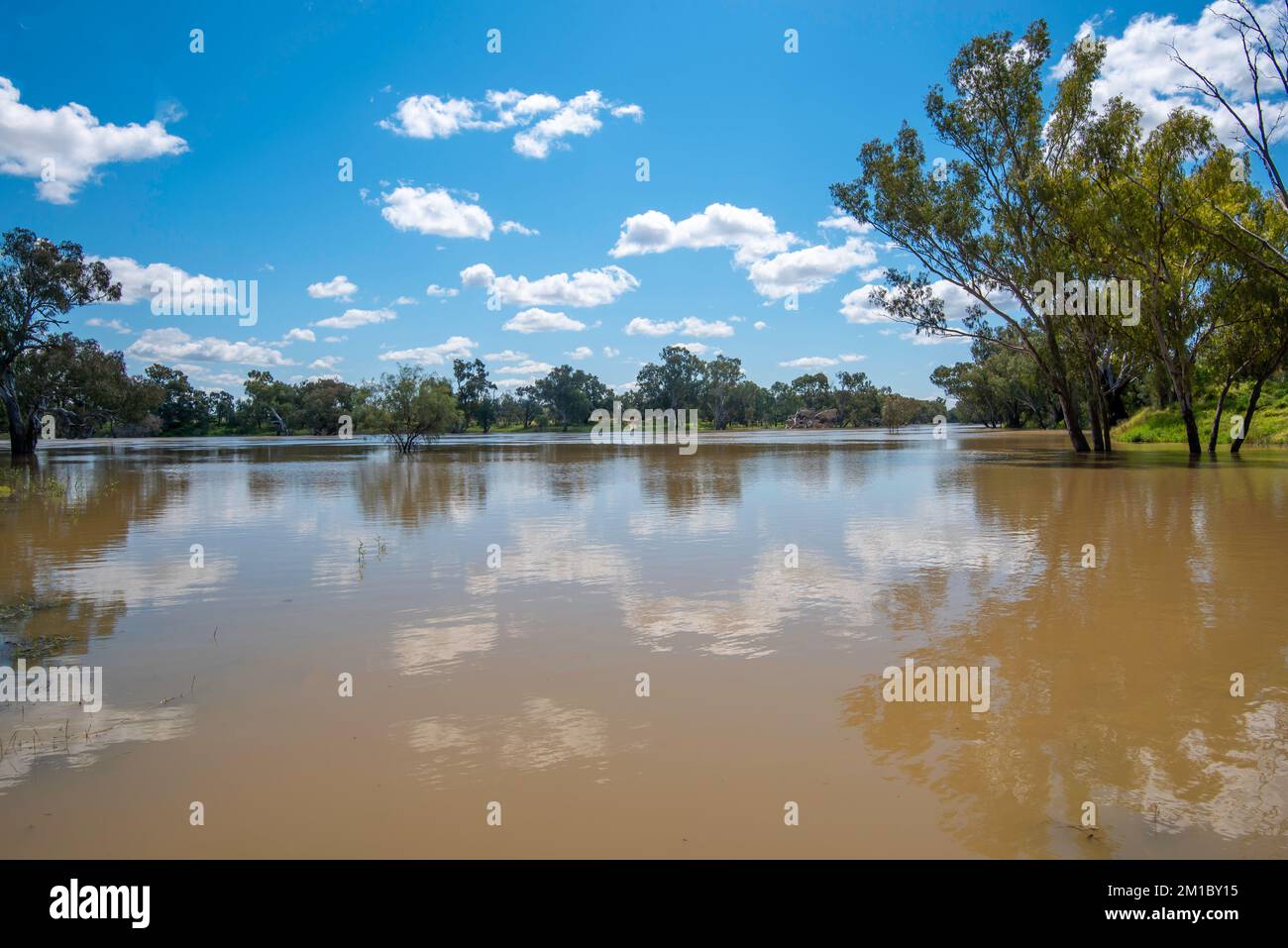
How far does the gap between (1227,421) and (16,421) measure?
215 ft

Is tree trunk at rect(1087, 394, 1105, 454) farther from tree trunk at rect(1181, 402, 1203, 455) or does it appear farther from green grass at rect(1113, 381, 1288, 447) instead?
green grass at rect(1113, 381, 1288, 447)

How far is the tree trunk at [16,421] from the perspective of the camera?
3988cm

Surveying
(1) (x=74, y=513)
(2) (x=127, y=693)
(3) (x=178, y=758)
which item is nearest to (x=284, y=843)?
(3) (x=178, y=758)

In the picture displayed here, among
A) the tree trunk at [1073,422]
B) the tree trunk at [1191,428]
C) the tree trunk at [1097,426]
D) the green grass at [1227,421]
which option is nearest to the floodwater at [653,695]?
the tree trunk at [1191,428]

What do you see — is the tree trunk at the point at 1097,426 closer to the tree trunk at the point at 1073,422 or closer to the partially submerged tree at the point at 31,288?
the tree trunk at the point at 1073,422

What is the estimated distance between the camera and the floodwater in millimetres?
3857

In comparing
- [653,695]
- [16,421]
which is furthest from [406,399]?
[653,695]

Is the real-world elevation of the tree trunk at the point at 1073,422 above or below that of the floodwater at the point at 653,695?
above

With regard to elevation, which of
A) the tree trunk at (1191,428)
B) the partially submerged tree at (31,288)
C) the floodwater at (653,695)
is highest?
the partially submerged tree at (31,288)

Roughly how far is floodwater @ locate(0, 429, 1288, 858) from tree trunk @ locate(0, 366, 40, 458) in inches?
1430

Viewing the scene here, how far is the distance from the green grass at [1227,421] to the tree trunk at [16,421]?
6206 cm

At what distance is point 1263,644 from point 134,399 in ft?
167

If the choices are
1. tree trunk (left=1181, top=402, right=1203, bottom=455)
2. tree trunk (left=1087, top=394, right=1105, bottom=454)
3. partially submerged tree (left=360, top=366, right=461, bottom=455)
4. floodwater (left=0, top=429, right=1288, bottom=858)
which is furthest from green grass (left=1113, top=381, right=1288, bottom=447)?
partially submerged tree (left=360, top=366, right=461, bottom=455)

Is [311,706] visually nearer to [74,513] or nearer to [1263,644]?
[1263,644]
